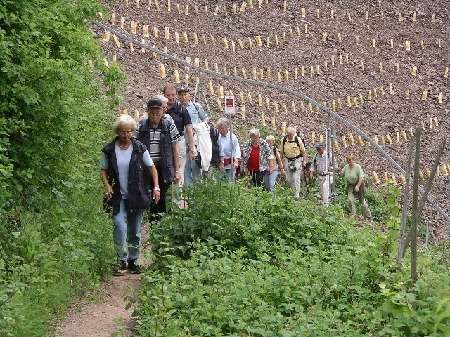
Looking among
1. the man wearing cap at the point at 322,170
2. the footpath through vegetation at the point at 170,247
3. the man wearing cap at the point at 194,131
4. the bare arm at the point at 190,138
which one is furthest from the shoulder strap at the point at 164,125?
the man wearing cap at the point at 322,170

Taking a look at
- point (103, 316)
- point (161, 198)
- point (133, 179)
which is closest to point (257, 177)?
point (161, 198)

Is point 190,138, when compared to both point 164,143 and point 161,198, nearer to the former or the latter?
point 164,143

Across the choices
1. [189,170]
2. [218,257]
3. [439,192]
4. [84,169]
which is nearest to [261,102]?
[439,192]

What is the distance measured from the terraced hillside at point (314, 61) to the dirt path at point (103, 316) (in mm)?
13789

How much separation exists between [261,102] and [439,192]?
5545mm

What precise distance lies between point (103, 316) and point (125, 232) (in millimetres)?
1985

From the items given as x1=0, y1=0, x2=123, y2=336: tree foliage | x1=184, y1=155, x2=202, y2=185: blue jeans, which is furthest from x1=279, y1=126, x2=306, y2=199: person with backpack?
x1=0, y1=0, x2=123, y2=336: tree foliage

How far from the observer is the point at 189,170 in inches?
596

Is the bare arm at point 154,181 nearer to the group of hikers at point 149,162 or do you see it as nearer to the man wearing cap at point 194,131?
the group of hikers at point 149,162

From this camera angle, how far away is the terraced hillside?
28344 mm

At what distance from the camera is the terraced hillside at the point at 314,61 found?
2834cm

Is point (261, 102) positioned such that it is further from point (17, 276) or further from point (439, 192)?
point (17, 276)

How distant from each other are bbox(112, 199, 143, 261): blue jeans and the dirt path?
52 cm

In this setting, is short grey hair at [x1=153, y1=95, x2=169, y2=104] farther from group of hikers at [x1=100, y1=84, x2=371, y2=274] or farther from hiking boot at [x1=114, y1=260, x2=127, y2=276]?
hiking boot at [x1=114, y1=260, x2=127, y2=276]
